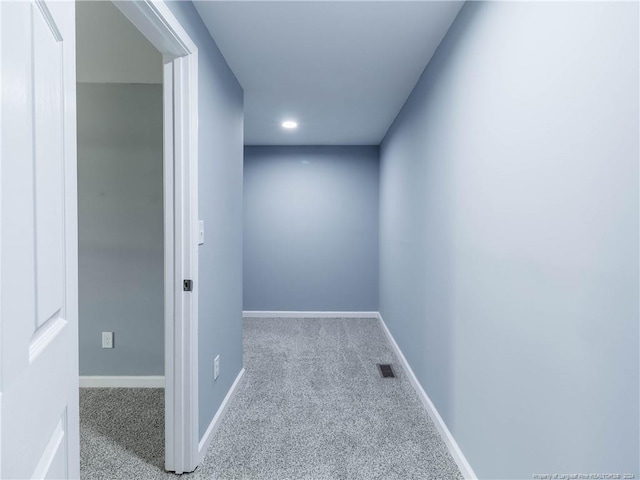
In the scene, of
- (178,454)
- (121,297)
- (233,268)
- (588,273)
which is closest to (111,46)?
(233,268)

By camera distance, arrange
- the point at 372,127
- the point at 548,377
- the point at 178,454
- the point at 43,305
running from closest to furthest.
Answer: the point at 43,305 < the point at 548,377 < the point at 178,454 < the point at 372,127

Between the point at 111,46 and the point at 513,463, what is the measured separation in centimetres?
284

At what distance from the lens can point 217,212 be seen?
7.06 feet

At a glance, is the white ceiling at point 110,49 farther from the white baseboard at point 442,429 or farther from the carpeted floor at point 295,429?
the white baseboard at point 442,429

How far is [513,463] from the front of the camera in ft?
4.26

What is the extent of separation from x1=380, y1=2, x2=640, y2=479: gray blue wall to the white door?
116 centimetres

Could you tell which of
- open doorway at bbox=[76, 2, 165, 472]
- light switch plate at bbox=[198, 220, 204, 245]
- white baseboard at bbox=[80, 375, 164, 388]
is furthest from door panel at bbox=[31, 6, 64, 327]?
white baseboard at bbox=[80, 375, 164, 388]

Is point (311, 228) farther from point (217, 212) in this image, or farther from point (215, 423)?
point (215, 423)

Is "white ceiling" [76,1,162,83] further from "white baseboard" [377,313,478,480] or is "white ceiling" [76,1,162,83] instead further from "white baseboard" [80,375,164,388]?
"white baseboard" [377,313,478,480]

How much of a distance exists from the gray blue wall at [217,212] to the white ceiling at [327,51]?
169mm

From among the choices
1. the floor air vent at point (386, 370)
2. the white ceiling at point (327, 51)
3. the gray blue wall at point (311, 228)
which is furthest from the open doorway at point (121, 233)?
the gray blue wall at point (311, 228)

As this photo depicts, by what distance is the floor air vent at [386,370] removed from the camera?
114 inches

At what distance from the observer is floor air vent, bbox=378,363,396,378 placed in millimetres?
2902

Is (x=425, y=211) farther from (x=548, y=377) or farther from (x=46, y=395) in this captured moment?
(x=46, y=395)
